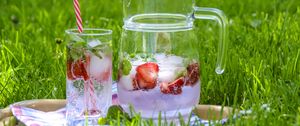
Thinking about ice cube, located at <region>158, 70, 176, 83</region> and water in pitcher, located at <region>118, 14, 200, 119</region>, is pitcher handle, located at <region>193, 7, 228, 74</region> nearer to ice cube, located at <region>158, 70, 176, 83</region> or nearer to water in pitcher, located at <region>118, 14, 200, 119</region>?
water in pitcher, located at <region>118, 14, 200, 119</region>

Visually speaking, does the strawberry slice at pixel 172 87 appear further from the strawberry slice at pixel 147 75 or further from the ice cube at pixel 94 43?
the ice cube at pixel 94 43

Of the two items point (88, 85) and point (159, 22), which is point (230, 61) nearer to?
point (159, 22)

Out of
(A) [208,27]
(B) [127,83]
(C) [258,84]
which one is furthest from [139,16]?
(A) [208,27]

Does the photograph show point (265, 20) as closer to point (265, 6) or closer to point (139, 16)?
point (265, 6)

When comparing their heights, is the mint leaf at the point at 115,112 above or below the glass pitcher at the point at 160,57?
below

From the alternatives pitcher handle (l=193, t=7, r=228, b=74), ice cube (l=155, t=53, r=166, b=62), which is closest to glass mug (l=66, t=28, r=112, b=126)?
ice cube (l=155, t=53, r=166, b=62)

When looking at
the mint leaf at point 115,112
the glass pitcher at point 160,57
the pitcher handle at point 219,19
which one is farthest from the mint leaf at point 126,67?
the pitcher handle at point 219,19
